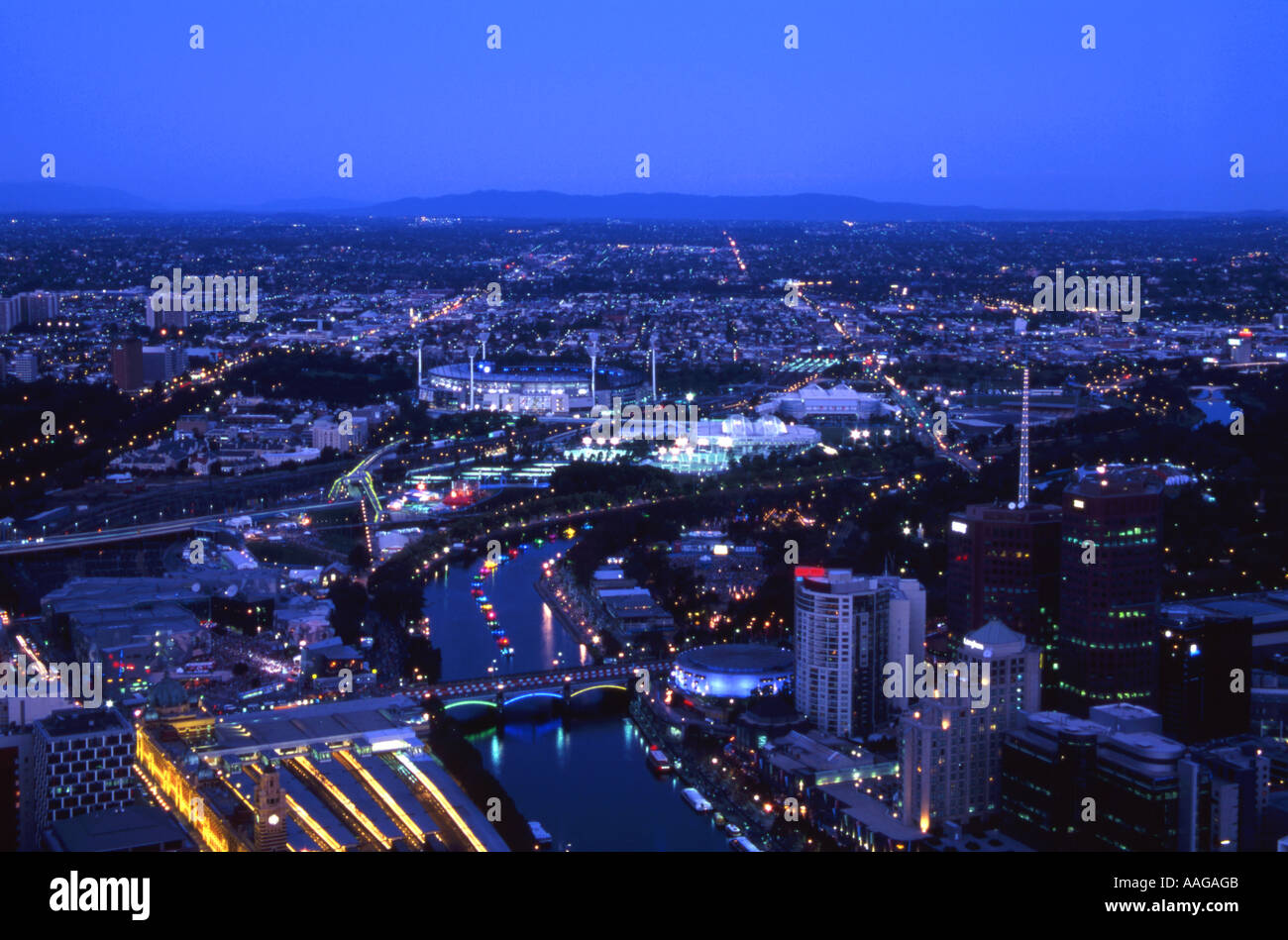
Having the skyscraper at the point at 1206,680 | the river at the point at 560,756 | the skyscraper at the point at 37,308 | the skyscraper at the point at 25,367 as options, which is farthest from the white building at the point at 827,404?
the skyscraper at the point at 37,308

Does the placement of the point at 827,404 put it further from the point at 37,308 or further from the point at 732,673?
the point at 37,308

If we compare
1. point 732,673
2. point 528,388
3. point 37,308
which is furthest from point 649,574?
point 37,308

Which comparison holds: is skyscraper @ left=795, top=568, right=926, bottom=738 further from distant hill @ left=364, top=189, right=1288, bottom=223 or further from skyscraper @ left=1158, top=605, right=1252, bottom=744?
distant hill @ left=364, top=189, right=1288, bottom=223

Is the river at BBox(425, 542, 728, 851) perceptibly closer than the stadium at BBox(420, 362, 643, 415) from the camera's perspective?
Yes

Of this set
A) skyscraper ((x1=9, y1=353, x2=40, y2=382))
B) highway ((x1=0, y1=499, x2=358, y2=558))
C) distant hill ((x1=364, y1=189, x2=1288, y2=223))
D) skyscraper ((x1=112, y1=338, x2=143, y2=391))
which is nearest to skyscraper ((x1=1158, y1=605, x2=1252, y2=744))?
highway ((x1=0, y1=499, x2=358, y2=558))
